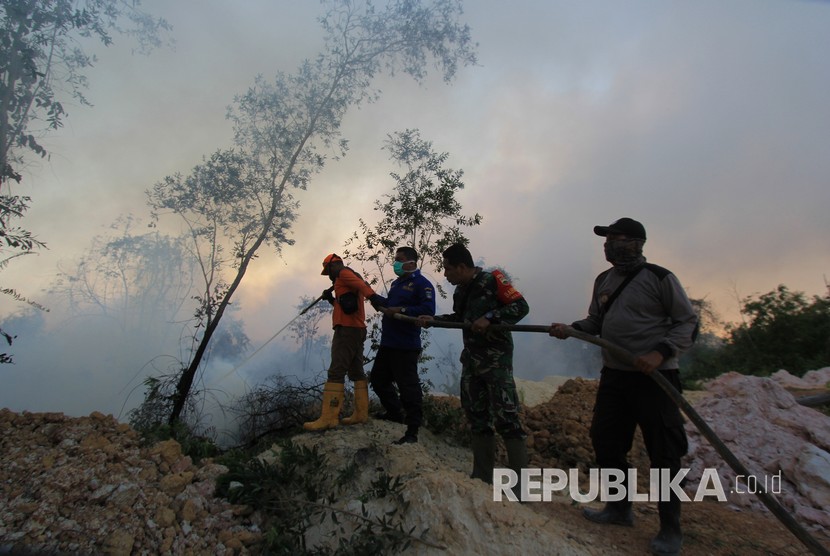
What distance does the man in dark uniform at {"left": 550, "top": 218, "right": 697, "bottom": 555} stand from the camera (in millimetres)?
2678

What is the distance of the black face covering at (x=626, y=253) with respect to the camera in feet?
9.86

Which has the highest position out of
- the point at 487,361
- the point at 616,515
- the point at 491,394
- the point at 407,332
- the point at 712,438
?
the point at 407,332

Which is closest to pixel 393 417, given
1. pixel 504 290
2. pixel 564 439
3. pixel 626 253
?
pixel 564 439

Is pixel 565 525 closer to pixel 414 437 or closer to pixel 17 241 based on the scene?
pixel 414 437

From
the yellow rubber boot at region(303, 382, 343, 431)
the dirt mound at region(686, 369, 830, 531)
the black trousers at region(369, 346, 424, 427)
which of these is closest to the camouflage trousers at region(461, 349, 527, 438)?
the black trousers at region(369, 346, 424, 427)

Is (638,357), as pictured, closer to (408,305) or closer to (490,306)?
(490,306)

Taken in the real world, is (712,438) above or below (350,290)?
below

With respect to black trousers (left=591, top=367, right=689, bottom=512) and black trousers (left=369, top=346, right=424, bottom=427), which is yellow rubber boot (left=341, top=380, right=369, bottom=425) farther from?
black trousers (left=591, top=367, right=689, bottom=512)

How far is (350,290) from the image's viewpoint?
454 cm

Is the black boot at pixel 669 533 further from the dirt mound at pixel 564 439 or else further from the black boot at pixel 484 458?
the dirt mound at pixel 564 439

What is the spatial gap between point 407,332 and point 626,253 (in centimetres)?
218

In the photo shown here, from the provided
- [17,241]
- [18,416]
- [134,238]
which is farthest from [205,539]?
[134,238]

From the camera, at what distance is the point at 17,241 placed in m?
4.27

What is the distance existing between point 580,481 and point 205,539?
12.1 ft
